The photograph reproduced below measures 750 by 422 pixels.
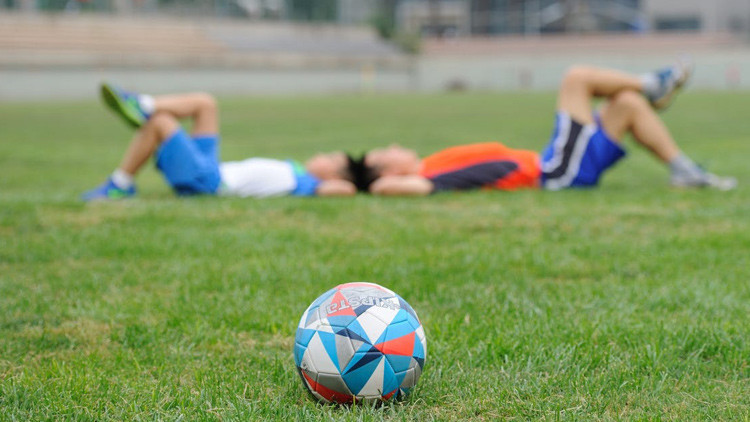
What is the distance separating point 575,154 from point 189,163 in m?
3.58

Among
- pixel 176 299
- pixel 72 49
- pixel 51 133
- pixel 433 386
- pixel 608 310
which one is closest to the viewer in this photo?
pixel 433 386

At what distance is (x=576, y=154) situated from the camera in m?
6.97

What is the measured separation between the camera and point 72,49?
39156mm

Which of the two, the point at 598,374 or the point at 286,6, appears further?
the point at 286,6

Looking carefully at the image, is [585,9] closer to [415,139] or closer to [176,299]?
[415,139]

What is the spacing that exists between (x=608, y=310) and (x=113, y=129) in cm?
1613

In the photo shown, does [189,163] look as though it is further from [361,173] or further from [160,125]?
[361,173]

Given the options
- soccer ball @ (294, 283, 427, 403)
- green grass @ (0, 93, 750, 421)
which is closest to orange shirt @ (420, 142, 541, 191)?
green grass @ (0, 93, 750, 421)

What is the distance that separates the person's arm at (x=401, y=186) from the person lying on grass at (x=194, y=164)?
283 millimetres

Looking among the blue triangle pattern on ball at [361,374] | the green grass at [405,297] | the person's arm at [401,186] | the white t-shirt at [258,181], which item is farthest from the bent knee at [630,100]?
the blue triangle pattern on ball at [361,374]

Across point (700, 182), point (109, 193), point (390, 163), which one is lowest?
point (700, 182)

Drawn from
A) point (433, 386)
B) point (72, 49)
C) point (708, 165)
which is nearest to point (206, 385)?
point (433, 386)

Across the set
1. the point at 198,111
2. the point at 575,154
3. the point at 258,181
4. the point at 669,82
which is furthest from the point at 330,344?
the point at 669,82

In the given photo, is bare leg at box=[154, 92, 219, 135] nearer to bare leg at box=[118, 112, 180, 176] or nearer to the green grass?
bare leg at box=[118, 112, 180, 176]
